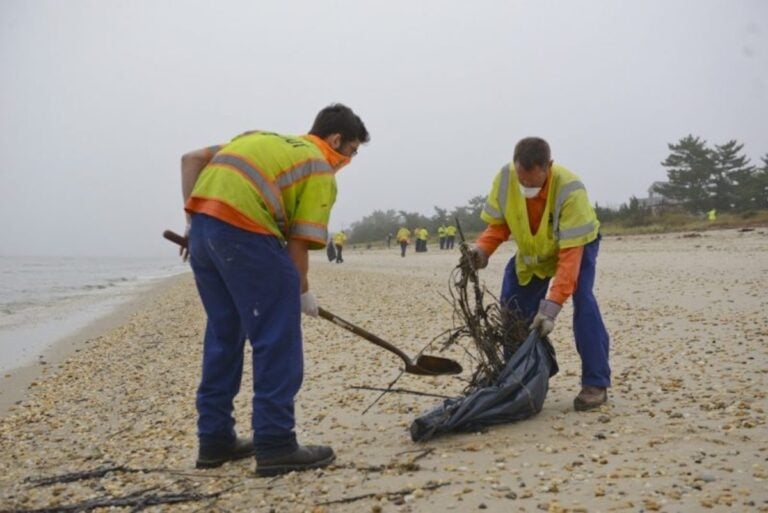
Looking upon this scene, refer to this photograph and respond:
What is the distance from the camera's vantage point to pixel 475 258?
4.20 metres

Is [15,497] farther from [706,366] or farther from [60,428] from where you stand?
[706,366]

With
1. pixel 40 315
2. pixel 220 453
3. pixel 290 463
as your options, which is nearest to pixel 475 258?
pixel 290 463

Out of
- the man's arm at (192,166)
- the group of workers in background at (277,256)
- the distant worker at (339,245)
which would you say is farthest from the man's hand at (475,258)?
the distant worker at (339,245)

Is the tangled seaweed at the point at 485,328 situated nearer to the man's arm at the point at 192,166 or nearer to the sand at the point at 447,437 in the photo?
the sand at the point at 447,437

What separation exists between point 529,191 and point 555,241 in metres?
0.34

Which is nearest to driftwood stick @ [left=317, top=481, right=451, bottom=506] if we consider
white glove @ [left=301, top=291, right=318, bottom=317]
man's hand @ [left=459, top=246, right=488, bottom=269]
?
white glove @ [left=301, top=291, right=318, bottom=317]

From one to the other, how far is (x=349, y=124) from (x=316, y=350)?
4.32m

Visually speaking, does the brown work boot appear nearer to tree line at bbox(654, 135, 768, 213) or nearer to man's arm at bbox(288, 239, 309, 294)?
man's arm at bbox(288, 239, 309, 294)

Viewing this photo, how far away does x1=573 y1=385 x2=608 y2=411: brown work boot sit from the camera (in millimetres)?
3801

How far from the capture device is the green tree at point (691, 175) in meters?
41.9

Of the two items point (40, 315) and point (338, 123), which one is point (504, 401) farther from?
point (40, 315)

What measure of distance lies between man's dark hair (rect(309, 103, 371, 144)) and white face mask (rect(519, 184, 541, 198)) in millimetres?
1086

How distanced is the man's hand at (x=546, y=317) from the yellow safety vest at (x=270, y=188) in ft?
4.65

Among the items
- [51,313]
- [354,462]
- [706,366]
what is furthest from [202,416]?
[51,313]
